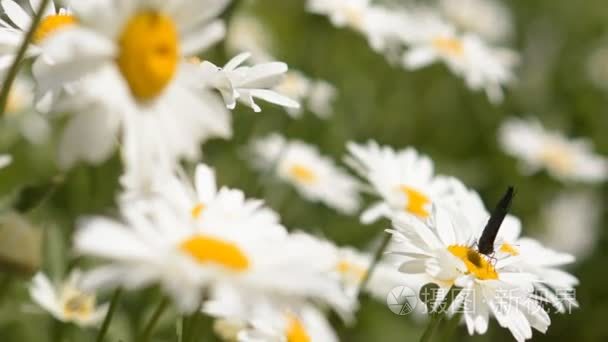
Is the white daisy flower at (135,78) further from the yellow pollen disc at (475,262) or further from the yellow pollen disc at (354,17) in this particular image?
the yellow pollen disc at (354,17)

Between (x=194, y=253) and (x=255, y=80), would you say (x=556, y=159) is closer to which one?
(x=255, y=80)

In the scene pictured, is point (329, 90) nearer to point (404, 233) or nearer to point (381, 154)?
point (381, 154)

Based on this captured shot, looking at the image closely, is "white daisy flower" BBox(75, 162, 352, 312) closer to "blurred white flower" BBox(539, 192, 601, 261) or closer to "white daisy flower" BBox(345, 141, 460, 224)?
"white daisy flower" BBox(345, 141, 460, 224)

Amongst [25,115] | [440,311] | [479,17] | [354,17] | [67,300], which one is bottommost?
[67,300]

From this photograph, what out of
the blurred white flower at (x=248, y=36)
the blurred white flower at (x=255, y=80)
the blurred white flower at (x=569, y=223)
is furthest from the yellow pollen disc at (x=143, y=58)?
the blurred white flower at (x=569, y=223)

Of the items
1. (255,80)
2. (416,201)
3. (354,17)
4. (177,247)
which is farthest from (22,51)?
(354,17)
